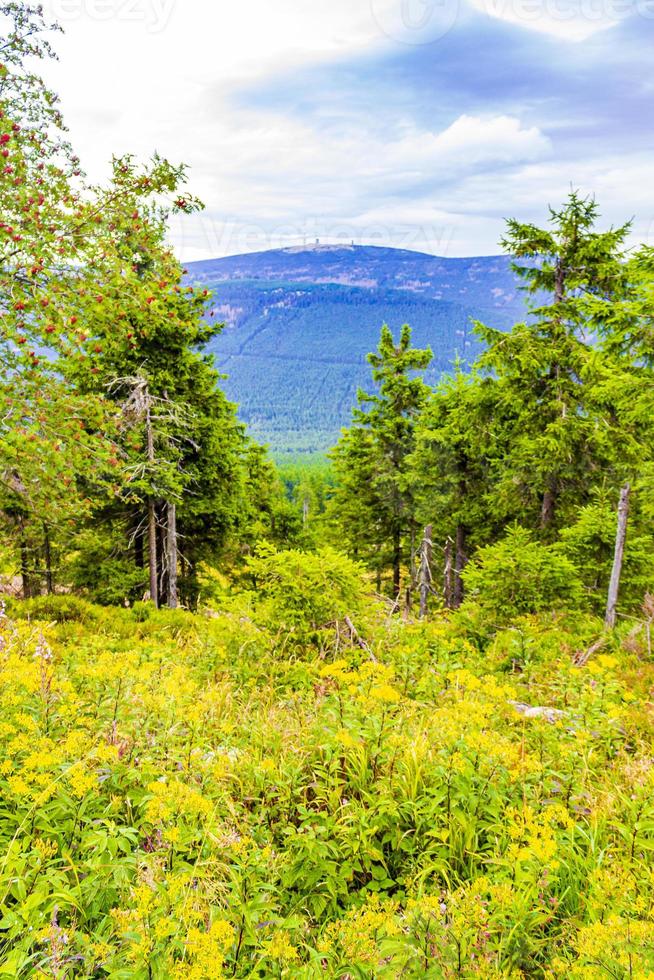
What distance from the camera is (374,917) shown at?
194 centimetres

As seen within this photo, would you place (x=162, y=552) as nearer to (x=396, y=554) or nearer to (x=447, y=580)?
(x=447, y=580)

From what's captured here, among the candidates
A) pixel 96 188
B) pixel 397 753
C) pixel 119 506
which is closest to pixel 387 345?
pixel 119 506

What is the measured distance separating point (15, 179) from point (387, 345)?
1859 cm

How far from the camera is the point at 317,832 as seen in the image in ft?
9.58

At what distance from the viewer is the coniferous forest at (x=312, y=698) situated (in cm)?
221

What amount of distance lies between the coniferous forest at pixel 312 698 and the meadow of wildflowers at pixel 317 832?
0.02m

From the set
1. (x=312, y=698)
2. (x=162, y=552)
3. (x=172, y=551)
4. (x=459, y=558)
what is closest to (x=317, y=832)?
(x=312, y=698)

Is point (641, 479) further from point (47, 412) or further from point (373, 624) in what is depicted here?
point (47, 412)

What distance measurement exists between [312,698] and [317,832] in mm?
2075

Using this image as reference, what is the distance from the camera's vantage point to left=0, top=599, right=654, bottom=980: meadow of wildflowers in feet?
6.63

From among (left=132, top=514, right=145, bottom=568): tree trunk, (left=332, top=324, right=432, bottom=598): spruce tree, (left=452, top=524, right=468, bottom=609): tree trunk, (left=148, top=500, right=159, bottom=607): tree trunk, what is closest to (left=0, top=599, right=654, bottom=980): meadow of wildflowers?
(left=148, top=500, right=159, bottom=607): tree trunk

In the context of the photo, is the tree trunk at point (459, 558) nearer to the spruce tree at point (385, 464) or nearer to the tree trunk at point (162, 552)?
the spruce tree at point (385, 464)

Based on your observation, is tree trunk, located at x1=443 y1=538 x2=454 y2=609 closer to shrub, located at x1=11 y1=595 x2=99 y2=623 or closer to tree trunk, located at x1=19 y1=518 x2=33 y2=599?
shrub, located at x1=11 y1=595 x2=99 y2=623

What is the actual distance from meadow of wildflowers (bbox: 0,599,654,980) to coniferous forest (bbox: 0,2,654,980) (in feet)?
0.07
